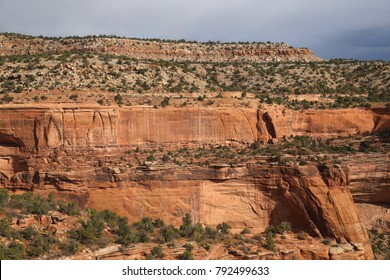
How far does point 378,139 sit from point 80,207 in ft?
69.0

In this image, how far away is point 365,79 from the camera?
1853 inches

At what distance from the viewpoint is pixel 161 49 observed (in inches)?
2078

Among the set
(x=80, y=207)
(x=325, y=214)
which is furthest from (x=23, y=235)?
(x=325, y=214)

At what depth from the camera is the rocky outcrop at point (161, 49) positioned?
49781 millimetres

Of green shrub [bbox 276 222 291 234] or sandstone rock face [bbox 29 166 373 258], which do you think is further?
green shrub [bbox 276 222 291 234]

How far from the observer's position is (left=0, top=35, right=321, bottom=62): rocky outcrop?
49.8 meters

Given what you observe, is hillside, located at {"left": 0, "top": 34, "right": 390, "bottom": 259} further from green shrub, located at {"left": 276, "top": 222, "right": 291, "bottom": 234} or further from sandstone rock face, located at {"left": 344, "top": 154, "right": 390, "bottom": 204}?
green shrub, located at {"left": 276, "top": 222, "right": 291, "bottom": 234}

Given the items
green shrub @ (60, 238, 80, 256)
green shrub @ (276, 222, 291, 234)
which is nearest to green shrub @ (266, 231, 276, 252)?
green shrub @ (276, 222, 291, 234)

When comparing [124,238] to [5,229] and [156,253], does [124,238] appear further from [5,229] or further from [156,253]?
[5,229]

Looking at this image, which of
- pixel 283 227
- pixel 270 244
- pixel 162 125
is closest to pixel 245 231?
pixel 283 227

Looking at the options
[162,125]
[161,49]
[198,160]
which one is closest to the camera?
[198,160]

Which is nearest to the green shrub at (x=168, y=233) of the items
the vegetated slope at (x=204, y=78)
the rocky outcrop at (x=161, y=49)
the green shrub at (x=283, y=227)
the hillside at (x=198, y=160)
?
the hillside at (x=198, y=160)

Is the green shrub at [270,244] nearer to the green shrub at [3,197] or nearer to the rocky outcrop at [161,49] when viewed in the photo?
the green shrub at [3,197]

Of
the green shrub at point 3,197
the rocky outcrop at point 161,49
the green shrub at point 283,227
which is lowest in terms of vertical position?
the green shrub at point 283,227
